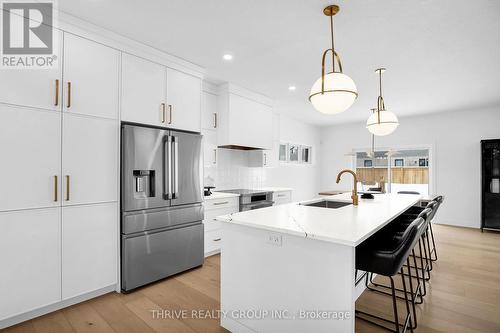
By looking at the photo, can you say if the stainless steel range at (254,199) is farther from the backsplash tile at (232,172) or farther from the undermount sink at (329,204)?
the undermount sink at (329,204)

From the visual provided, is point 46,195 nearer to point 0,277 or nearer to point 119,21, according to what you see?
point 0,277

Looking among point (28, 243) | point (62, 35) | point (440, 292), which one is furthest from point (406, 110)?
point (28, 243)

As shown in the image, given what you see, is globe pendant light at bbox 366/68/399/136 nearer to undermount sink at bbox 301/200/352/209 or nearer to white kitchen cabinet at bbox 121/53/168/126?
undermount sink at bbox 301/200/352/209

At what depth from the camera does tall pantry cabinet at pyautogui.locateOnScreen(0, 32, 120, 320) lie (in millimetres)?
2084

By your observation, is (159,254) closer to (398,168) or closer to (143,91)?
(143,91)

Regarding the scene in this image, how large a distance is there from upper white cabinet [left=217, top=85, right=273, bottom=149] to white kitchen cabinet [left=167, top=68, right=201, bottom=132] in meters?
0.77

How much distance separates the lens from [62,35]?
7.61 ft

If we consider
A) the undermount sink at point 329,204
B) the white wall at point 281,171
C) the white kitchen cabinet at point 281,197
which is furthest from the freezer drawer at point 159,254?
the white kitchen cabinet at point 281,197

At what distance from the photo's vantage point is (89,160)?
248 centimetres

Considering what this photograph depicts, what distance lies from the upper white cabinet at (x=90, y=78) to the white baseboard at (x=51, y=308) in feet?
5.64

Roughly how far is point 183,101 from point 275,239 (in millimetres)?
2196

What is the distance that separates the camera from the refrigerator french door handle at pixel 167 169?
294cm

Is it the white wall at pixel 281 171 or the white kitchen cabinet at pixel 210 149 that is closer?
the white kitchen cabinet at pixel 210 149

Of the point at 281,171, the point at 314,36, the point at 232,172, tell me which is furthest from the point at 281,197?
the point at 314,36
